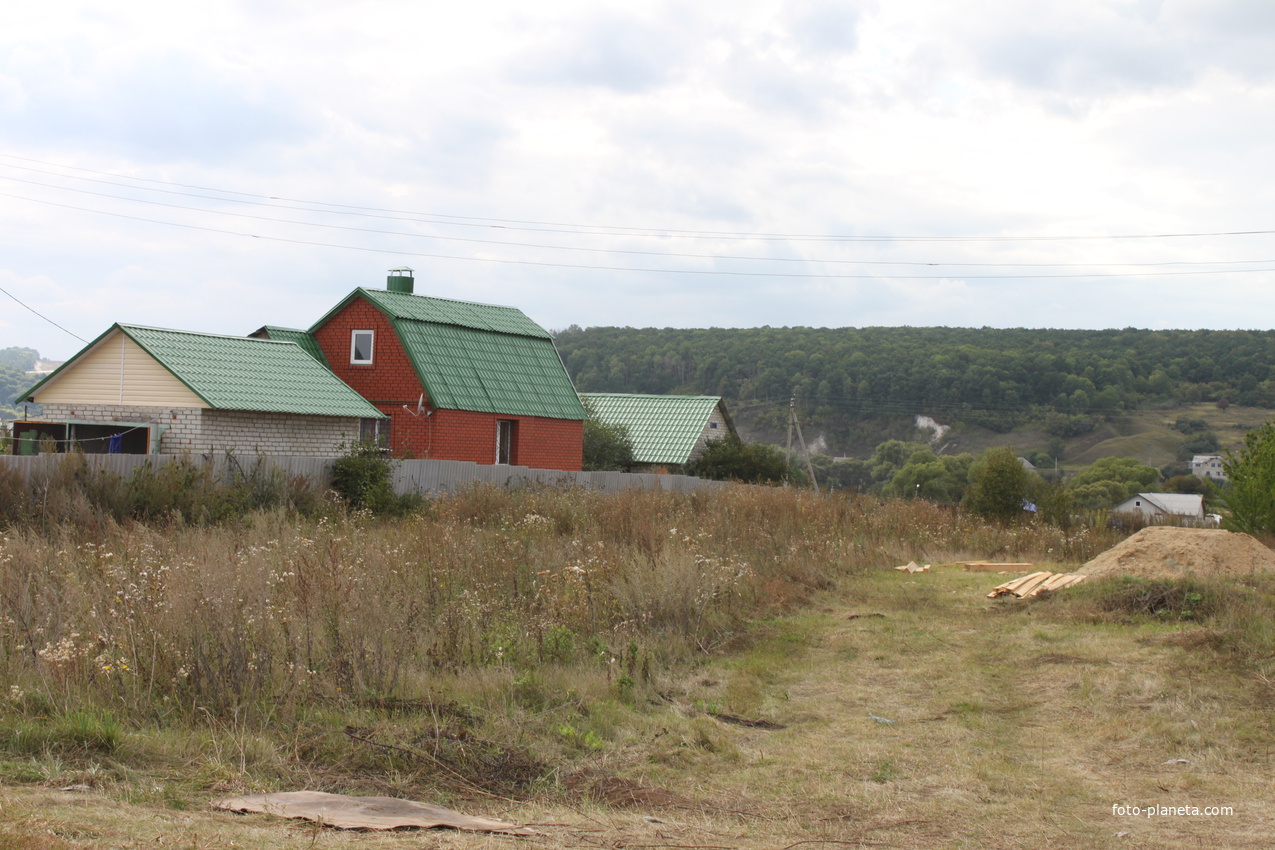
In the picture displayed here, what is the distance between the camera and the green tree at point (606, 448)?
4162 cm

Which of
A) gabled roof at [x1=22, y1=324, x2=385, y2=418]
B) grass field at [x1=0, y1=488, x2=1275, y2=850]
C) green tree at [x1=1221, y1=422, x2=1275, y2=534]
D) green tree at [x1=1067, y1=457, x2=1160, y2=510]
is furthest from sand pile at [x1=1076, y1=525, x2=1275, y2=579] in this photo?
green tree at [x1=1067, y1=457, x2=1160, y2=510]

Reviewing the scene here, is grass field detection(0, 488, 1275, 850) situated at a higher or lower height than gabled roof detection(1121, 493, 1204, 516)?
higher

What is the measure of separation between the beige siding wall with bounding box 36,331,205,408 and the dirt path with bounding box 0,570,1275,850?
17761mm

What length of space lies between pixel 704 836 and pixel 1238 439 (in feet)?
258

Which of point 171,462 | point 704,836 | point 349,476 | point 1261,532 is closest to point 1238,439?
point 1261,532

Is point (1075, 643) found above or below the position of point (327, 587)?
below

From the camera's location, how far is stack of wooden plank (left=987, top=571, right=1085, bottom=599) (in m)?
12.5

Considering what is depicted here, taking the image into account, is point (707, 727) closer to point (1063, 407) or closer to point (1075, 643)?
point (1075, 643)

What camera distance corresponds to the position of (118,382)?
23.4 meters

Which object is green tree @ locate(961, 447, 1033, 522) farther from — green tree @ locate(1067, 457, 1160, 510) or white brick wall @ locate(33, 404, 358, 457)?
green tree @ locate(1067, 457, 1160, 510)

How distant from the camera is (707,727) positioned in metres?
6.86

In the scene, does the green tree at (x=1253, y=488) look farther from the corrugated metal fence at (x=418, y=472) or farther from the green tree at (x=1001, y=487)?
the corrugated metal fence at (x=418, y=472)

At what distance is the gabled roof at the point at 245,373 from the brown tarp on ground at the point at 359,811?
62.2 feet

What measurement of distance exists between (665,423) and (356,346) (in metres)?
18.4
